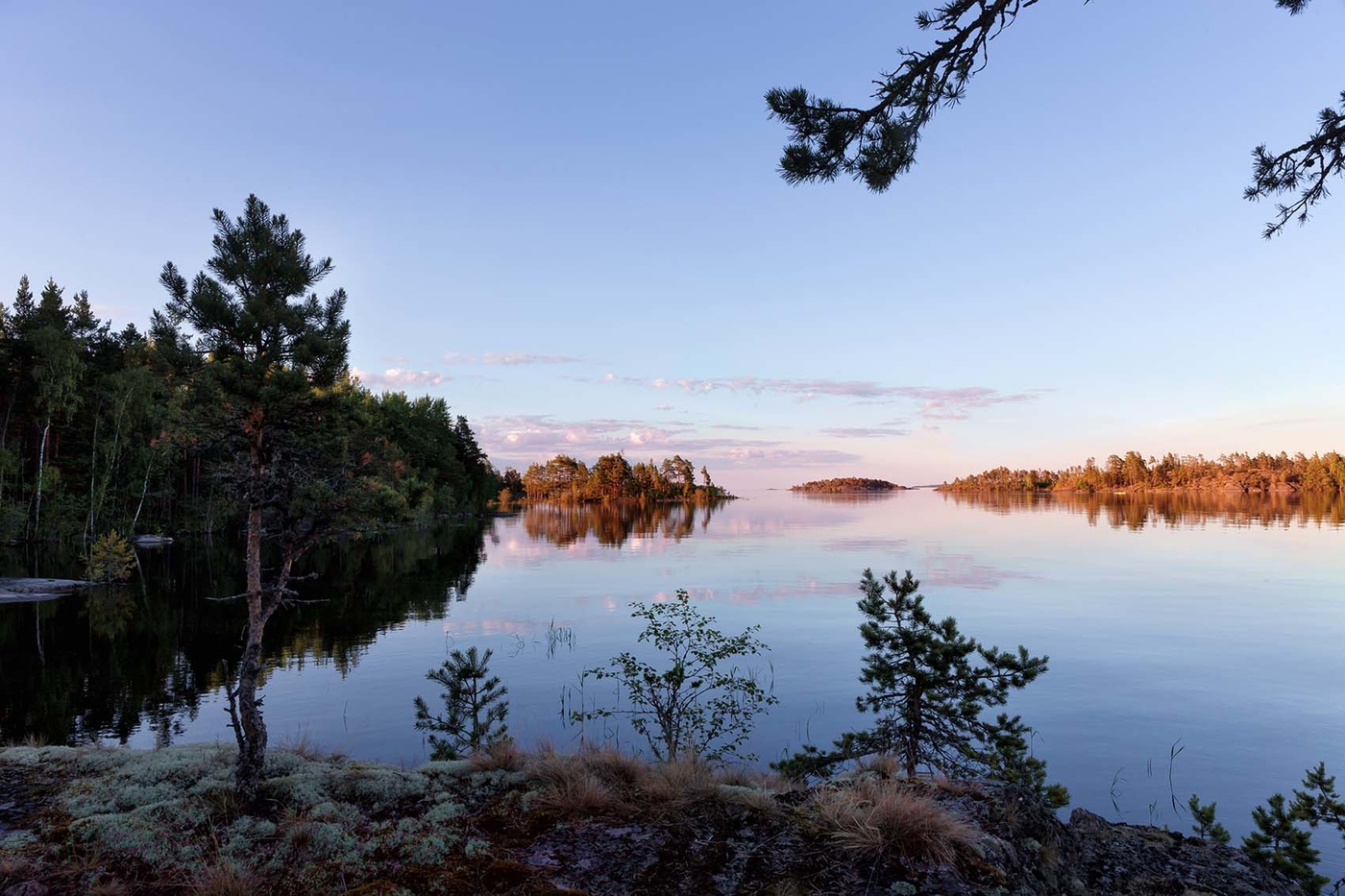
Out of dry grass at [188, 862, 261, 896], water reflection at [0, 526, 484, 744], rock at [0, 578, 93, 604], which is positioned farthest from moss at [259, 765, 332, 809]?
rock at [0, 578, 93, 604]

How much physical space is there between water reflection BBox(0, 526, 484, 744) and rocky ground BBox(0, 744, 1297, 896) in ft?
19.8

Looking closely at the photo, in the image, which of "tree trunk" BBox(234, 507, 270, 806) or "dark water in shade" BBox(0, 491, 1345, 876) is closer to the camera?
"tree trunk" BBox(234, 507, 270, 806)

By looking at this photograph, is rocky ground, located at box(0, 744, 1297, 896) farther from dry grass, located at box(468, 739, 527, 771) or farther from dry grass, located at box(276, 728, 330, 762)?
dry grass, located at box(276, 728, 330, 762)

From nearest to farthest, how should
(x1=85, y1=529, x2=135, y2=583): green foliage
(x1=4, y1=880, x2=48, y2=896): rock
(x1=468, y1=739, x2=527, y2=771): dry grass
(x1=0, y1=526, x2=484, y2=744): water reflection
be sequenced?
(x1=4, y1=880, x2=48, y2=896): rock < (x1=468, y1=739, x2=527, y2=771): dry grass < (x1=0, y1=526, x2=484, y2=744): water reflection < (x1=85, y1=529, x2=135, y2=583): green foliage

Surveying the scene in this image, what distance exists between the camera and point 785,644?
26.3 meters

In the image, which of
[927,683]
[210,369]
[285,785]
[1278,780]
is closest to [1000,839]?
[927,683]

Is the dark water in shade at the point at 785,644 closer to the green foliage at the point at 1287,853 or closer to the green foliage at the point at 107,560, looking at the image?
the green foliage at the point at 107,560

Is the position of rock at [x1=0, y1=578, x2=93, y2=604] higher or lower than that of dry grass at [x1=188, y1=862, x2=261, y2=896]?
lower

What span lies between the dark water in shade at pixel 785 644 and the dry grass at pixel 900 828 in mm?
9822

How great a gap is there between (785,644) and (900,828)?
20.9 metres

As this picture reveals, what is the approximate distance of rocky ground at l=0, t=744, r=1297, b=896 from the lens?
592 cm

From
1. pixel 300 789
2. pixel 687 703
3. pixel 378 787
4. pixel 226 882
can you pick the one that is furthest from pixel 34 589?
pixel 226 882

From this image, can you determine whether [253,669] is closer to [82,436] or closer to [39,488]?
[39,488]

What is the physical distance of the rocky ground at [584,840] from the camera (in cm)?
592
